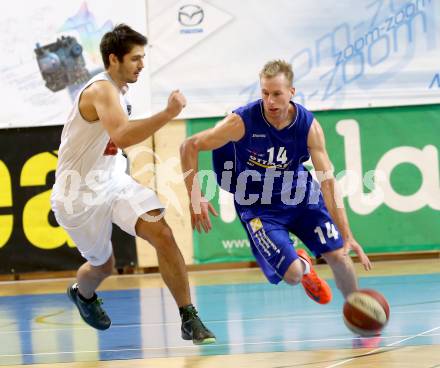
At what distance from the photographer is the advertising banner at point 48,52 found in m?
11.6

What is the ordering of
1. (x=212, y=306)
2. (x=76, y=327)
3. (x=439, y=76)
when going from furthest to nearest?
(x=439, y=76) → (x=212, y=306) → (x=76, y=327)

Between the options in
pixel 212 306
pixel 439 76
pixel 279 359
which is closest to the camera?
pixel 279 359

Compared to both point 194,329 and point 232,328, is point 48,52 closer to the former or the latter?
point 232,328

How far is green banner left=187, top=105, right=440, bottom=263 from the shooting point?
11500 mm

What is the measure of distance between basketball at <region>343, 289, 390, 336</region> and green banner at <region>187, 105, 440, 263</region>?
5956 mm

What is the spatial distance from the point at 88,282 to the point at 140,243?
5169 mm

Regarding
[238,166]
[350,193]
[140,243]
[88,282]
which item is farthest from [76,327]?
[350,193]

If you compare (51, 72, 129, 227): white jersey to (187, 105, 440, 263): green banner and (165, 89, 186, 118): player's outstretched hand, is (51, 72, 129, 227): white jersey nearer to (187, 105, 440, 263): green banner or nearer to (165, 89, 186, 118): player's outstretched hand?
(165, 89, 186, 118): player's outstretched hand

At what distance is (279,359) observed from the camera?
521cm

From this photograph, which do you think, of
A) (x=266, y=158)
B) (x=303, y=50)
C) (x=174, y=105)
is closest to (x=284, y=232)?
(x=266, y=158)

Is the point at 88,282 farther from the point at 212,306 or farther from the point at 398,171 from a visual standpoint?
the point at 398,171

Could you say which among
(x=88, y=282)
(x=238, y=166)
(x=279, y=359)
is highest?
(x=238, y=166)

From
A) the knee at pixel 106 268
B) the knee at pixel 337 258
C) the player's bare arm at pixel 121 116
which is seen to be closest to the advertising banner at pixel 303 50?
the knee at pixel 106 268

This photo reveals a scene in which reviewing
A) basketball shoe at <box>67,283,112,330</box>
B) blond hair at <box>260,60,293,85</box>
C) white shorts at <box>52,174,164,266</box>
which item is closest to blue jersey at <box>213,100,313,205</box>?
blond hair at <box>260,60,293,85</box>
